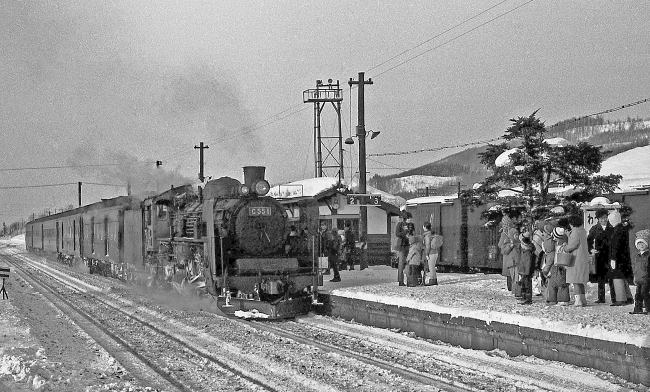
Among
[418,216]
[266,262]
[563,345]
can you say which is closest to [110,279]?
[418,216]

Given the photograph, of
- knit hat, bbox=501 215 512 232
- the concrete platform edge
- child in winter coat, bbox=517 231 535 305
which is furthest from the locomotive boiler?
child in winter coat, bbox=517 231 535 305

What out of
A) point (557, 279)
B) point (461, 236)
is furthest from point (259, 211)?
point (461, 236)

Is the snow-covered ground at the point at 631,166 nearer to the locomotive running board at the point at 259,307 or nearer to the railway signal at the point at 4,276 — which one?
the locomotive running board at the point at 259,307

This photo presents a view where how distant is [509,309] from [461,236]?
643 inches

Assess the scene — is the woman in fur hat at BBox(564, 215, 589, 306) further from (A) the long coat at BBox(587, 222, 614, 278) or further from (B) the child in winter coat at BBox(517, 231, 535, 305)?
(B) the child in winter coat at BBox(517, 231, 535, 305)

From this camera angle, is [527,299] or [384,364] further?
[527,299]

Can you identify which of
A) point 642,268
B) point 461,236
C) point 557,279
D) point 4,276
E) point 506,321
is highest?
point 461,236

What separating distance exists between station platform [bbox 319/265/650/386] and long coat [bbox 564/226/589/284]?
1.82ft

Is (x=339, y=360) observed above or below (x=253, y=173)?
below

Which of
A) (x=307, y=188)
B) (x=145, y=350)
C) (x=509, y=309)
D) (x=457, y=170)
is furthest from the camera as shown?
(x=457, y=170)

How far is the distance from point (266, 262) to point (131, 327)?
136 inches

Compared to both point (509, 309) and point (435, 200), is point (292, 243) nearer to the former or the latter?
point (509, 309)

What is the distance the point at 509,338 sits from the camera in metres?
11.5

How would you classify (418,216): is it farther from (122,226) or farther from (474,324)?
Result: (474,324)
